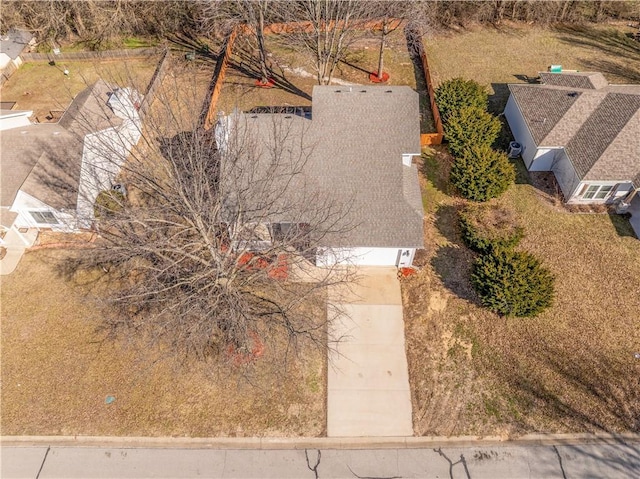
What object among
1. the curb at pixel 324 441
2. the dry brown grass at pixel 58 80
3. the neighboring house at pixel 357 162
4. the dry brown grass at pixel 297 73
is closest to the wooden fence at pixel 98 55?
the dry brown grass at pixel 58 80

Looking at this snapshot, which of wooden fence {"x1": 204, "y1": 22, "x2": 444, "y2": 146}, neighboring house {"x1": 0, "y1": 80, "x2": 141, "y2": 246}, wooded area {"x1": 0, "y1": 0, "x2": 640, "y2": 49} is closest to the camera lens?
neighboring house {"x1": 0, "y1": 80, "x2": 141, "y2": 246}

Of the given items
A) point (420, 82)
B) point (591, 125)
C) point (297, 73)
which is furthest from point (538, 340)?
point (297, 73)

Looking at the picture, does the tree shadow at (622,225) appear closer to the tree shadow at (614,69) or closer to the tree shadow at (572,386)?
the tree shadow at (572,386)

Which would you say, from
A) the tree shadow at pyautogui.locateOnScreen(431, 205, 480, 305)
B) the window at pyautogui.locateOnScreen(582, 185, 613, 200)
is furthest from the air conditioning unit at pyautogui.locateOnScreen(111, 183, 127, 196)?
the window at pyautogui.locateOnScreen(582, 185, 613, 200)

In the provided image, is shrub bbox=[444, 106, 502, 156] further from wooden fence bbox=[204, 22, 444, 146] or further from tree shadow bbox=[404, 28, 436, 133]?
tree shadow bbox=[404, 28, 436, 133]

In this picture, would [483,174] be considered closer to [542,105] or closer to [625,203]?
[542,105]
